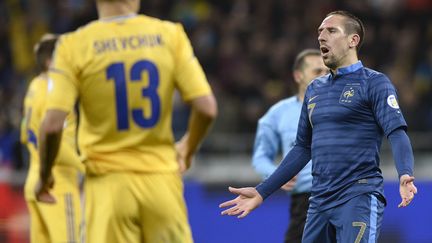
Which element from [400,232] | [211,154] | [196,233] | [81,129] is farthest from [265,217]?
[81,129]

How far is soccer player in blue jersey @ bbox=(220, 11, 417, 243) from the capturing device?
585 centimetres

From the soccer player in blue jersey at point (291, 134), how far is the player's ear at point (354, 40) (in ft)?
6.14

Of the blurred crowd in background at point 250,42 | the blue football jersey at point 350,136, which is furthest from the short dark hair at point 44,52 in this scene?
the blurred crowd in background at point 250,42

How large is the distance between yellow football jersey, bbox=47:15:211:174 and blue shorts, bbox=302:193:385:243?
126 cm

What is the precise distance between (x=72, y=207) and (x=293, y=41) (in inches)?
356

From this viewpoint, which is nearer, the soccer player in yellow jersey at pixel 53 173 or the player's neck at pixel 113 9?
the player's neck at pixel 113 9

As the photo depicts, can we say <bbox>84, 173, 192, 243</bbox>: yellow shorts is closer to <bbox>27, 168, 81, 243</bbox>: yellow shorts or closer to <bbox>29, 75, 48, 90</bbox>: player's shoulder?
<bbox>27, 168, 81, 243</bbox>: yellow shorts

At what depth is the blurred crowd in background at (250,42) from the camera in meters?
15.2

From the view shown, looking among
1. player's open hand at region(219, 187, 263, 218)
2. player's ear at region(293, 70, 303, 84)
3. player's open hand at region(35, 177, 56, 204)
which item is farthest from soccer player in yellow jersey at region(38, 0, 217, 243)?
player's ear at region(293, 70, 303, 84)

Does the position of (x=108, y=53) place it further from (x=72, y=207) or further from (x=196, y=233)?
(x=196, y=233)

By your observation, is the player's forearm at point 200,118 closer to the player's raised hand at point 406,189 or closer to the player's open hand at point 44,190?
the player's open hand at point 44,190

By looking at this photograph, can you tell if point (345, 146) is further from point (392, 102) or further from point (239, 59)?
point (239, 59)

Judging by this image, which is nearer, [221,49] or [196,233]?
→ [196,233]

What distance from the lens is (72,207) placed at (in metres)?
7.83
